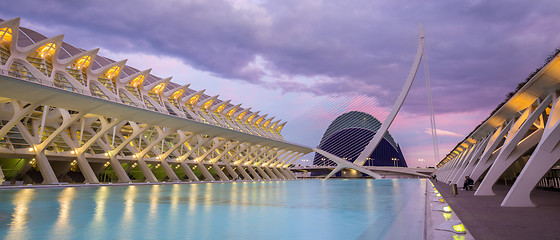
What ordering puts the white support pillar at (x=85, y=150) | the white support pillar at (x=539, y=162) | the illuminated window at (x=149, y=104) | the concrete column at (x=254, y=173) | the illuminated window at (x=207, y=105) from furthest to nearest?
the illuminated window at (x=207, y=105) → the concrete column at (x=254, y=173) → the illuminated window at (x=149, y=104) → the white support pillar at (x=85, y=150) → the white support pillar at (x=539, y=162)

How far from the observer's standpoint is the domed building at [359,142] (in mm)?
91062

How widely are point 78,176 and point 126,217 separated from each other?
29.1 m

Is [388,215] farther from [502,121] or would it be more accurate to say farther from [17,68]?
[17,68]

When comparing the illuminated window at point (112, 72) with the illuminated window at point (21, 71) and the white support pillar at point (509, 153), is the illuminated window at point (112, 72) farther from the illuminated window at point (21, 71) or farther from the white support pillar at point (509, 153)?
the white support pillar at point (509, 153)

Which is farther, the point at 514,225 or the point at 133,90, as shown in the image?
the point at 133,90

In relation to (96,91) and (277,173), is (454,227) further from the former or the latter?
(277,173)

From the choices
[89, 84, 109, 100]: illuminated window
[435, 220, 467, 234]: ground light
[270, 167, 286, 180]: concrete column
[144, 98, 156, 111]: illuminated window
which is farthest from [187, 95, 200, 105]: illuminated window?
[435, 220, 467, 234]: ground light

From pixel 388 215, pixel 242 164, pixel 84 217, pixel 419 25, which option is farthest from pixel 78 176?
pixel 419 25

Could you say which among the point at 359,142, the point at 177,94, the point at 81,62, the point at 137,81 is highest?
the point at 81,62

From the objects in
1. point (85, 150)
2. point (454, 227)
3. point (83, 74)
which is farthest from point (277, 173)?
point (454, 227)

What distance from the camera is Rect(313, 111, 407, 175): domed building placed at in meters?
91.1

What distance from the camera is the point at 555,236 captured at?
3.69 m

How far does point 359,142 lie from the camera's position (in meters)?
93.4

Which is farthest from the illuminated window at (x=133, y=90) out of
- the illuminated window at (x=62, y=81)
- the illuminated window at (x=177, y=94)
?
the illuminated window at (x=62, y=81)
